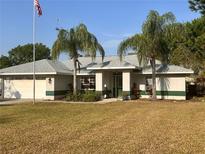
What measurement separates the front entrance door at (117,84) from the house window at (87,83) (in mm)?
2145

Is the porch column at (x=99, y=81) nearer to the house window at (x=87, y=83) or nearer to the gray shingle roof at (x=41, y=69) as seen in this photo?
the house window at (x=87, y=83)

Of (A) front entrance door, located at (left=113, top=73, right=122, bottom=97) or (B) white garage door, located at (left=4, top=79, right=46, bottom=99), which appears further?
(B) white garage door, located at (left=4, top=79, right=46, bottom=99)

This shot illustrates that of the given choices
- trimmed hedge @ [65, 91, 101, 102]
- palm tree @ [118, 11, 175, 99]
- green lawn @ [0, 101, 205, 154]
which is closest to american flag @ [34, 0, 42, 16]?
Result: trimmed hedge @ [65, 91, 101, 102]

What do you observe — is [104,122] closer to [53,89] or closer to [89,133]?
[89,133]

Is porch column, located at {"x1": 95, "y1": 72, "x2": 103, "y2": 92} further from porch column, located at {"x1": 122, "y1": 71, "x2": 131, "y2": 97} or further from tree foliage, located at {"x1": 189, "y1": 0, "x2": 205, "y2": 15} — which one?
tree foliage, located at {"x1": 189, "y1": 0, "x2": 205, "y2": 15}

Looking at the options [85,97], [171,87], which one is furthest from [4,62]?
[171,87]

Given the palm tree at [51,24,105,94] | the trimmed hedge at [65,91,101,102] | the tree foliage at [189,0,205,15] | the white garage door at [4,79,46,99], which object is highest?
the tree foliage at [189,0,205,15]

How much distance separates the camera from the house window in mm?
28794

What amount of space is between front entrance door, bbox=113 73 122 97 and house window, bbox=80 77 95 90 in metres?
2.15

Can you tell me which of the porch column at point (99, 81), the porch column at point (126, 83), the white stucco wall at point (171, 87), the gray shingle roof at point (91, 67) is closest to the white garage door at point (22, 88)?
the gray shingle roof at point (91, 67)

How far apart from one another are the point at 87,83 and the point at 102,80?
9.05 feet

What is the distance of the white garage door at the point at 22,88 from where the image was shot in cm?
2811

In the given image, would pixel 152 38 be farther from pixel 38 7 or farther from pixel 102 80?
pixel 38 7

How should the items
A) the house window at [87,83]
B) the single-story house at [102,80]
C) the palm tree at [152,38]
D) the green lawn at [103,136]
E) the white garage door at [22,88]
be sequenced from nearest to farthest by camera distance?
the green lawn at [103,136] < the palm tree at [152,38] < the single-story house at [102,80] < the white garage door at [22,88] < the house window at [87,83]
